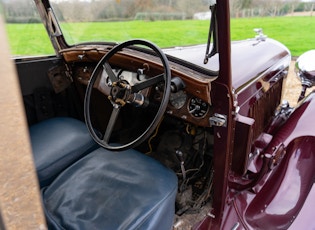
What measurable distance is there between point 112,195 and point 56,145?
0.56 metres

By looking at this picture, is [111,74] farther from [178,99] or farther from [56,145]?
[56,145]

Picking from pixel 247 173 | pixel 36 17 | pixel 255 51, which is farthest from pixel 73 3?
pixel 247 173

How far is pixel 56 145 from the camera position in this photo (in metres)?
1.61

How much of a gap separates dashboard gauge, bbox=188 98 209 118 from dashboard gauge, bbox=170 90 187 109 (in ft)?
0.14

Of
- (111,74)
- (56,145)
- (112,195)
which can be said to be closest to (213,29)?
(111,74)

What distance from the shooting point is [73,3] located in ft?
6.07

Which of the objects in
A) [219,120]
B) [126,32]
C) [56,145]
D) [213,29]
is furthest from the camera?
[126,32]

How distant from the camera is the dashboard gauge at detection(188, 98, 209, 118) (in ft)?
4.28

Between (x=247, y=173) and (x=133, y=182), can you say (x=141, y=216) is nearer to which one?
(x=133, y=182)

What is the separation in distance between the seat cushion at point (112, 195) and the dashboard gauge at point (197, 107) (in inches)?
13.4

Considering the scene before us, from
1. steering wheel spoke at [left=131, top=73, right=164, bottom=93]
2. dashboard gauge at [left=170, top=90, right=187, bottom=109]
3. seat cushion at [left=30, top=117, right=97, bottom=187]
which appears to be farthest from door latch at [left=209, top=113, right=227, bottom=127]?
seat cushion at [left=30, top=117, right=97, bottom=187]

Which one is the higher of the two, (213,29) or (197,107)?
(213,29)

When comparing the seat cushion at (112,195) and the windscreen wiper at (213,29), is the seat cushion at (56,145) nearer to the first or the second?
the seat cushion at (112,195)

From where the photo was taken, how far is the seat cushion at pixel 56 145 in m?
1.47
